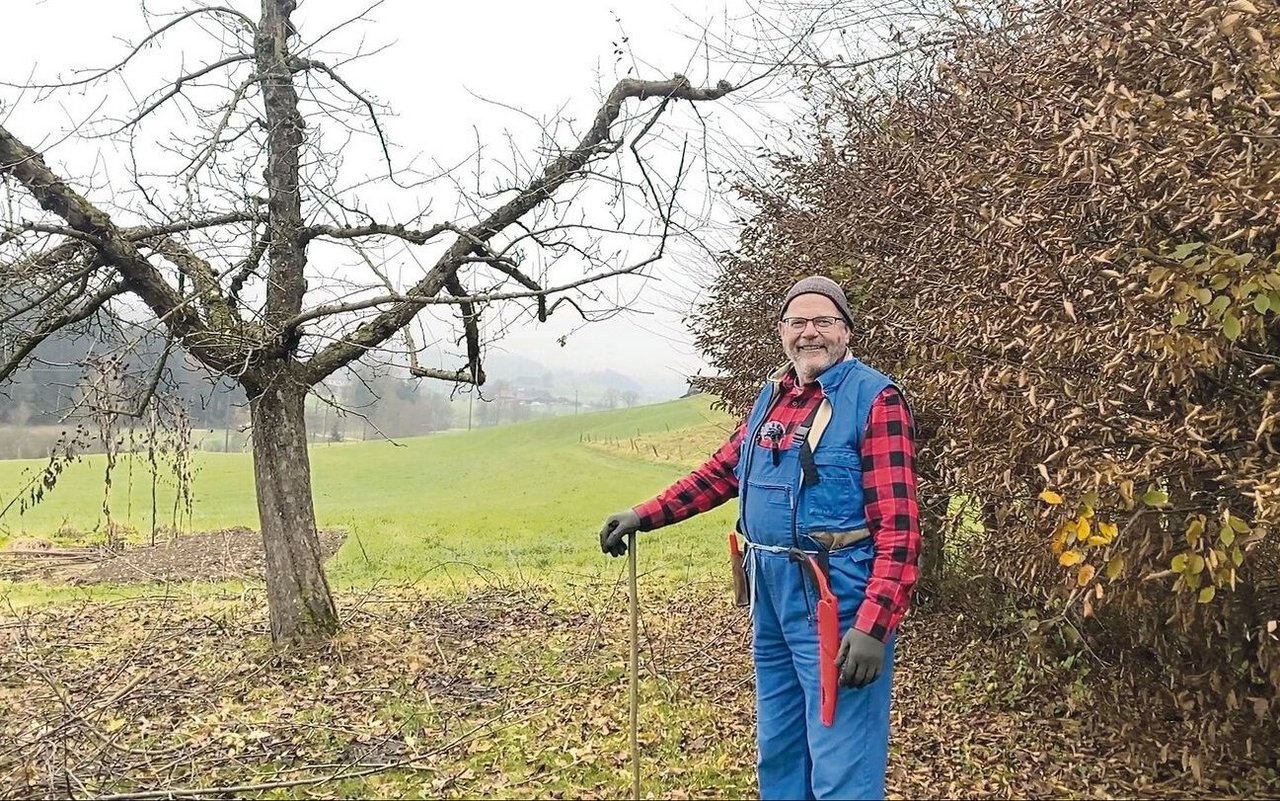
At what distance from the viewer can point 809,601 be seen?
9.55 ft

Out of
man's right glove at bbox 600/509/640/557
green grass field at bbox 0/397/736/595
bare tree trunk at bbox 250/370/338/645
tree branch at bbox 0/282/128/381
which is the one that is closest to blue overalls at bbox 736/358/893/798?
man's right glove at bbox 600/509/640/557

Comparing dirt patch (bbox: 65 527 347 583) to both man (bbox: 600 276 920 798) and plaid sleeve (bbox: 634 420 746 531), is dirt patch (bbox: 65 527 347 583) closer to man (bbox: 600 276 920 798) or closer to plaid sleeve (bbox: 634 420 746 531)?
plaid sleeve (bbox: 634 420 746 531)

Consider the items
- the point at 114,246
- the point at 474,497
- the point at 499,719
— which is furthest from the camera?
the point at 474,497

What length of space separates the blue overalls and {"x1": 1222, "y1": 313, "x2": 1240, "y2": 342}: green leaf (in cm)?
108

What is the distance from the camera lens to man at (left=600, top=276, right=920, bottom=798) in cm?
277

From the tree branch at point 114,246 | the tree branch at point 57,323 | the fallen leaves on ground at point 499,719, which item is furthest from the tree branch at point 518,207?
the fallen leaves on ground at point 499,719

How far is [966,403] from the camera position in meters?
4.19

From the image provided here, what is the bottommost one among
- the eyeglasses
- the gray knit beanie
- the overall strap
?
the overall strap

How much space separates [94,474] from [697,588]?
20.8m

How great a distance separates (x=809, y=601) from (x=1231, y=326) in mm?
1599

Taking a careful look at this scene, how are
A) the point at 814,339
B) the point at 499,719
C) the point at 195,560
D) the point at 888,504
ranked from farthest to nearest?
the point at 195,560 → the point at 499,719 → the point at 814,339 → the point at 888,504

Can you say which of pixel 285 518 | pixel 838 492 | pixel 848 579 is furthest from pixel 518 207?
pixel 848 579

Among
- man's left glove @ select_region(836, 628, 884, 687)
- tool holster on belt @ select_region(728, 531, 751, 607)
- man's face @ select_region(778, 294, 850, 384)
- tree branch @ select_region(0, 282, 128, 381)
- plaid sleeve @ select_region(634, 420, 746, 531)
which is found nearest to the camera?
man's left glove @ select_region(836, 628, 884, 687)

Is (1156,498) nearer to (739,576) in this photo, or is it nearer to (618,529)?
(739,576)
